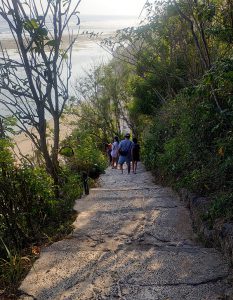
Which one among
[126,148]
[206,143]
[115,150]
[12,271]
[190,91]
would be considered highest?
[190,91]

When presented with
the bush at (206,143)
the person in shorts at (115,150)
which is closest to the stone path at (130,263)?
the bush at (206,143)

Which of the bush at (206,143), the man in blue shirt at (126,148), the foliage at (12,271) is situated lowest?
the man in blue shirt at (126,148)

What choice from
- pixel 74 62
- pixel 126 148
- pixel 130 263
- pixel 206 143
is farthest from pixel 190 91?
pixel 74 62

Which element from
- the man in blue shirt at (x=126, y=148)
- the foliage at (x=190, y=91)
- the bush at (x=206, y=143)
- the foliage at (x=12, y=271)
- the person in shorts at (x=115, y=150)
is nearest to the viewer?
the foliage at (x=12, y=271)

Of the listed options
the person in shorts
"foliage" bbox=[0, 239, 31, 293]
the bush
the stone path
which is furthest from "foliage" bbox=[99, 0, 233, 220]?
"foliage" bbox=[0, 239, 31, 293]

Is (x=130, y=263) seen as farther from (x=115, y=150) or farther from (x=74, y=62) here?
(x=74, y=62)

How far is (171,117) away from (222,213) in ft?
20.9

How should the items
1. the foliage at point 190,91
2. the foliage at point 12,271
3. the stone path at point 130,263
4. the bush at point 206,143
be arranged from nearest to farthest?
the stone path at point 130,263
the foliage at point 12,271
the bush at point 206,143
the foliage at point 190,91

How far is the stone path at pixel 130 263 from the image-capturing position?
11.2 ft

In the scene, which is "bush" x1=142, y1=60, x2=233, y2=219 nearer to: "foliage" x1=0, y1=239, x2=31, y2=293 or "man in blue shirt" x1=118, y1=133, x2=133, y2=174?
"man in blue shirt" x1=118, y1=133, x2=133, y2=174

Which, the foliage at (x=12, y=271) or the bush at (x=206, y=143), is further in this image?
the bush at (x=206, y=143)

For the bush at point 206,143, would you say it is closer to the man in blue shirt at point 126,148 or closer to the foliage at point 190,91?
the foliage at point 190,91

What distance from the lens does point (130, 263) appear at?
395cm

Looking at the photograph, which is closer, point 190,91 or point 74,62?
point 190,91
